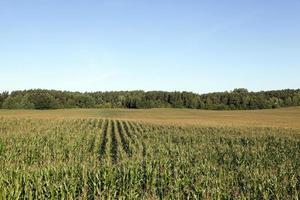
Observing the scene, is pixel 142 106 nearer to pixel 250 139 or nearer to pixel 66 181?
pixel 250 139

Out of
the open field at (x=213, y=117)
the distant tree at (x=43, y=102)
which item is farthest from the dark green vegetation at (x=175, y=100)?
the open field at (x=213, y=117)

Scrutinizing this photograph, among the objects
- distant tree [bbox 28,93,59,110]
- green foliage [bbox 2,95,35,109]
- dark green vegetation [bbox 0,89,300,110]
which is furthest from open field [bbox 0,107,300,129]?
distant tree [bbox 28,93,59,110]

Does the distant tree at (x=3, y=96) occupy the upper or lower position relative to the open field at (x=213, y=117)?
upper

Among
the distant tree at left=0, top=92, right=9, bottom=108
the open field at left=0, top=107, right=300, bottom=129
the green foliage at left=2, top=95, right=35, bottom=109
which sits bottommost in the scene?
the open field at left=0, top=107, right=300, bottom=129

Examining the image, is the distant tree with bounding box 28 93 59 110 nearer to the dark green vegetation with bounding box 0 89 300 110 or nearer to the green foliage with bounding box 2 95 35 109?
the dark green vegetation with bounding box 0 89 300 110

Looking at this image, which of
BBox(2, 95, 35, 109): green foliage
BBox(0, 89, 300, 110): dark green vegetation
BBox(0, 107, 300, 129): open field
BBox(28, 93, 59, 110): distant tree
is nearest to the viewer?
BBox(0, 107, 300, 129): open field

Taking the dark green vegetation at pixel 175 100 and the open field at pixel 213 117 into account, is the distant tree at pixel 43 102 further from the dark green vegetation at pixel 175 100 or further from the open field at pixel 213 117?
the open field at pixel 213 117

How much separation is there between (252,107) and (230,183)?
124m

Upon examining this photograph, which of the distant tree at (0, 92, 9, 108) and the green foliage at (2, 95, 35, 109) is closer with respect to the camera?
the green foliage at (2, 95, 35, 109)

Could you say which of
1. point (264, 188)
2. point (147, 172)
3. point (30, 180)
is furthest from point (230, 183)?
point (30, 180)

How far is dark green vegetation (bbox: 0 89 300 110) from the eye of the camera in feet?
447

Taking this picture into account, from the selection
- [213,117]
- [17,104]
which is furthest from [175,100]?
[213,117]

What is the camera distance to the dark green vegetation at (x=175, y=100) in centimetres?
13612

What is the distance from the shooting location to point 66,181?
46.8 ft
